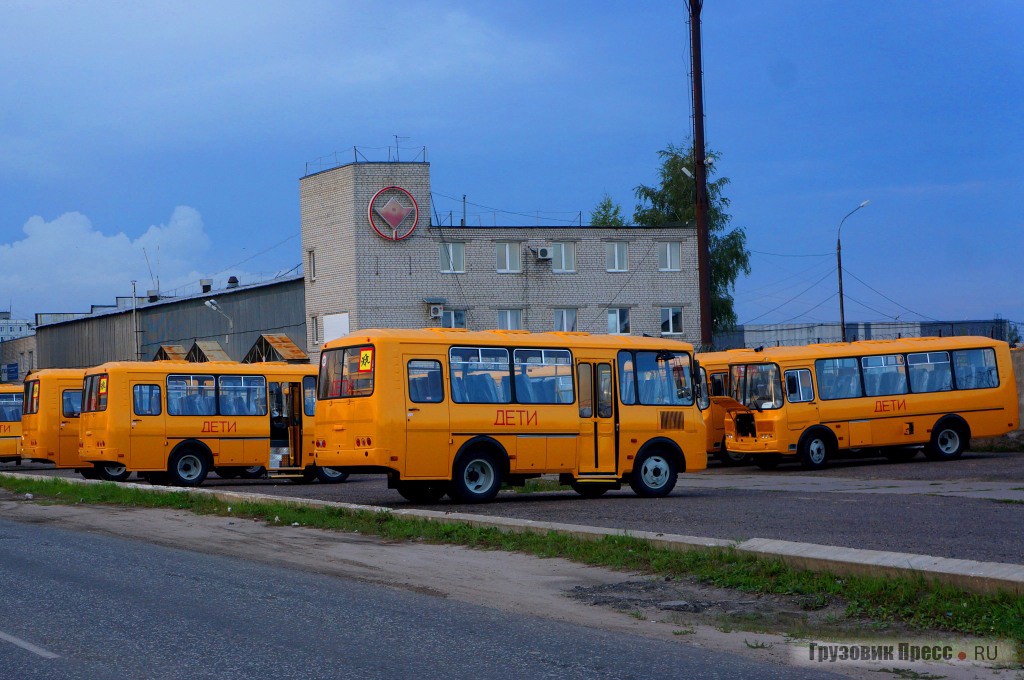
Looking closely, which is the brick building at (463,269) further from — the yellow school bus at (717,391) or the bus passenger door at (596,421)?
the bus passenger door at (596,421)

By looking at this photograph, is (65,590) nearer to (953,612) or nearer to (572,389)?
(953,612)

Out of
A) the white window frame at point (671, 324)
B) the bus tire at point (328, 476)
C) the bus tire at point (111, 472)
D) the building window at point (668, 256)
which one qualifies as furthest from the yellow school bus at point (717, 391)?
the building window at point (668, 256)

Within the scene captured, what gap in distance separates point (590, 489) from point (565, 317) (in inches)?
1456

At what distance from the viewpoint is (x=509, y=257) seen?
58.2 m

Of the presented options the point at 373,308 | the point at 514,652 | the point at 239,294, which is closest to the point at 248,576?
the point at 514,652

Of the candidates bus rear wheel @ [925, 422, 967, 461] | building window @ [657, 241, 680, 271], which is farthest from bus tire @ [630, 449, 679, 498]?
building window @ [657, 241, 680, 271]

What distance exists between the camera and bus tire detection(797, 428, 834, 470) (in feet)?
97.2

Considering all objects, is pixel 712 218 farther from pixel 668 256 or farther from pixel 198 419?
pixel 198 419

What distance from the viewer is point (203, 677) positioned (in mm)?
7105

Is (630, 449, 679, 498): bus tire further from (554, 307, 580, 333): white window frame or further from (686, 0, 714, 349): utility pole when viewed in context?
(554, 307, 580, 333): white window frame

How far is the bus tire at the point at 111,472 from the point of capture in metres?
27.8

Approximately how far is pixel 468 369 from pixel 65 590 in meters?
10.3

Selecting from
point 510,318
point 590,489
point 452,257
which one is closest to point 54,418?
point 590,489

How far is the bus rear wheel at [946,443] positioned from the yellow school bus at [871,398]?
1.0 inches
